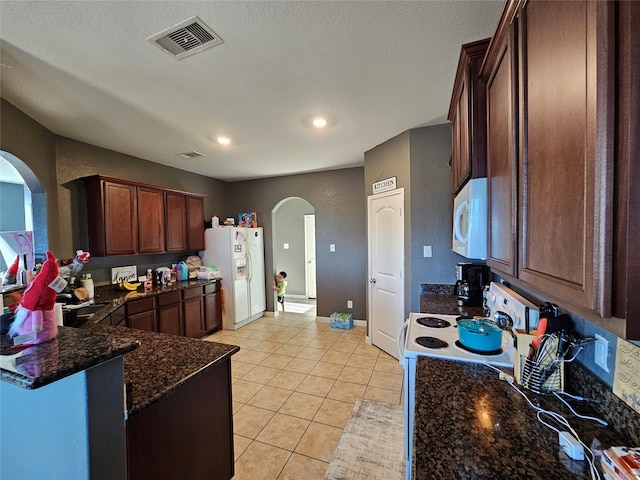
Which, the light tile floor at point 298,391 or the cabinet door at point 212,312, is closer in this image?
the light tile floor at point 298,391

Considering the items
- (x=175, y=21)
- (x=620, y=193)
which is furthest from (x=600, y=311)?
(x=175, y=21)

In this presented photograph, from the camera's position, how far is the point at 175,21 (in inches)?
54.7

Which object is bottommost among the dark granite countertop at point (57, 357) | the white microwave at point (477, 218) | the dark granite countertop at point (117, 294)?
the dark granite countertop at point (117, 294)

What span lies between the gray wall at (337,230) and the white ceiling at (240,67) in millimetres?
1614

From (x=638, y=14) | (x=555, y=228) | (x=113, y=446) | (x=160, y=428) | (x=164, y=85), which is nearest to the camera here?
(x=638, y=14)

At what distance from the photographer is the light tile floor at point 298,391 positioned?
1871 millimetres

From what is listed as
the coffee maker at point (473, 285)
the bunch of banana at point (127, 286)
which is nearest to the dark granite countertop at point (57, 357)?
the coffee maker at point (473, 285)

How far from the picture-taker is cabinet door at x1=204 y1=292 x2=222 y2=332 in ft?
13.6

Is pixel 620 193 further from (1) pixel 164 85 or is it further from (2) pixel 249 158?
(2) pixel 249 158

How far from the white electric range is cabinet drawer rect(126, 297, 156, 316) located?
2.90 metres

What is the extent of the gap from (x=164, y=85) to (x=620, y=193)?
2433 millimetres

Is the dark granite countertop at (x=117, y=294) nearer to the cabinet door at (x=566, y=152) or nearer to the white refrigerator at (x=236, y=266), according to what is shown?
the white refrigerator at (x=236, y=266)

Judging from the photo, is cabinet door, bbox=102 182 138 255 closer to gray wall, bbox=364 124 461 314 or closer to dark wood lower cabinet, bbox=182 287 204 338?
dark wood lower cabinet, bbox=182 287 204 338

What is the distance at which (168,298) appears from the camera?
3.52 meters
